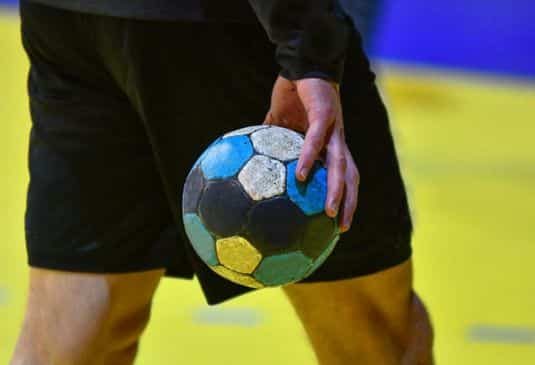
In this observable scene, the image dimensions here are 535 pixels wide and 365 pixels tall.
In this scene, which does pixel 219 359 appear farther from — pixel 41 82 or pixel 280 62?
pixel 280 62

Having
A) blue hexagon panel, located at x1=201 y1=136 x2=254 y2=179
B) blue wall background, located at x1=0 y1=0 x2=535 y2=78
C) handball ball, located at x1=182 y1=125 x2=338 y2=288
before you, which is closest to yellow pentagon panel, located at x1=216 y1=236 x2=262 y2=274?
handball ball, located at x1=182 y1=125 x2=338 y2=288

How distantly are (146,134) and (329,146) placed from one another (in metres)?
0.56

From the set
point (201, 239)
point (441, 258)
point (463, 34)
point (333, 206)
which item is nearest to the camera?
point (333, 206)

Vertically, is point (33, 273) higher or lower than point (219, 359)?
higher

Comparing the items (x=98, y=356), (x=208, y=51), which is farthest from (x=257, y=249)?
(x=98, y=356)

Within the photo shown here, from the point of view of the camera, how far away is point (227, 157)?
208 centimetres

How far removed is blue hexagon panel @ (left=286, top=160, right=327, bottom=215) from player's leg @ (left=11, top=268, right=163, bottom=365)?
0.65 meters

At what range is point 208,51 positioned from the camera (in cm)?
227

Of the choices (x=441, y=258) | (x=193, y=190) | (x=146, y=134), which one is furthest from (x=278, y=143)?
(x=441, y=258)

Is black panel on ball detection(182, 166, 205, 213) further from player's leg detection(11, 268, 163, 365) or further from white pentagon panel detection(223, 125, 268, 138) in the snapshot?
player's leg detection(11, 268, 163, 365)

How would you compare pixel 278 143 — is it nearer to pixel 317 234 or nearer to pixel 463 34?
pixel 317 234

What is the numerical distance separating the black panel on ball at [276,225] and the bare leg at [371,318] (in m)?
0.37

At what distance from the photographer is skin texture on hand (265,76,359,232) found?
199 cm

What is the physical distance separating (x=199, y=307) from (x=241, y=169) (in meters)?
2.25
